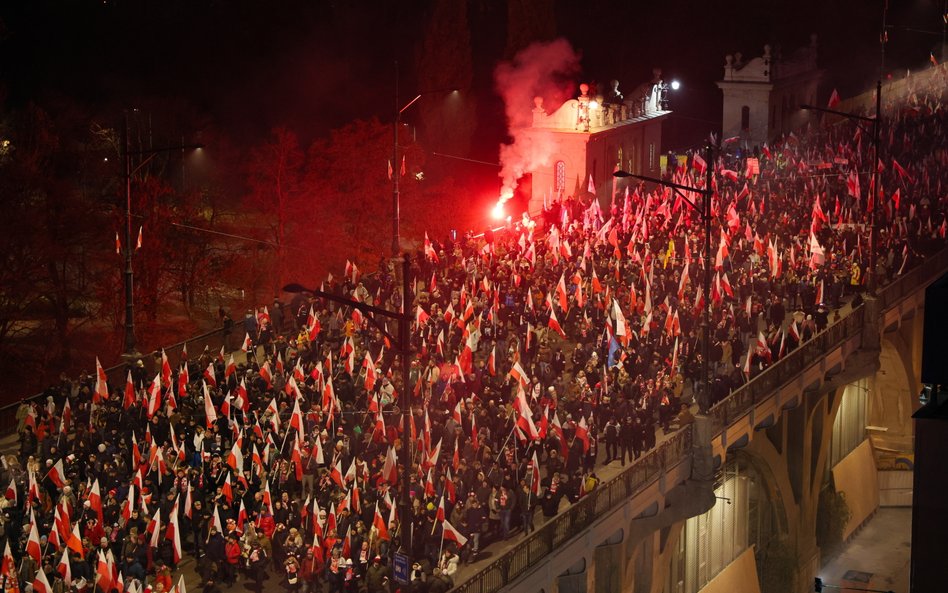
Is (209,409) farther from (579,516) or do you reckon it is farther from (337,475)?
(579,516)

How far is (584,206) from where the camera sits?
2233 inches

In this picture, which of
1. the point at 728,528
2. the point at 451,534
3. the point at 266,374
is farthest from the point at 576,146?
the point at 451,534

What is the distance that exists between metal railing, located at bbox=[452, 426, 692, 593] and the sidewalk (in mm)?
15262

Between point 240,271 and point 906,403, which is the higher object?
point 240,271

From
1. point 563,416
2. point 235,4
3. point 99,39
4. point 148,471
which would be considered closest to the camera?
point 148,471

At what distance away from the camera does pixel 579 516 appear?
28.9 meters

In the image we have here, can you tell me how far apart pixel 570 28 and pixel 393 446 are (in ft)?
246

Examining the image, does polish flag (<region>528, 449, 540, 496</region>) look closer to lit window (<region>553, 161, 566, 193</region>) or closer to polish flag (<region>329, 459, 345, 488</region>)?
polish flag (<region>329, 459, 345, 488</region>)

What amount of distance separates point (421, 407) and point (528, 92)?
4090 centimetres

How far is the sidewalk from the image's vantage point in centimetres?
4819

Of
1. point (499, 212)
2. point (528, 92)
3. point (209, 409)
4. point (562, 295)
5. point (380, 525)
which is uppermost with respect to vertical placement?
point (528, 92)

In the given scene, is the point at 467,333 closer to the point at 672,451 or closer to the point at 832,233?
the point at 672,451

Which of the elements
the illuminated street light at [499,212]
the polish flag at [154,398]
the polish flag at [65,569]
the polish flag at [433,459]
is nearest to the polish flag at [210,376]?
the polish flag at [154,398]

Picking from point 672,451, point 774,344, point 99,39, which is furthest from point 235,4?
point 672,451
